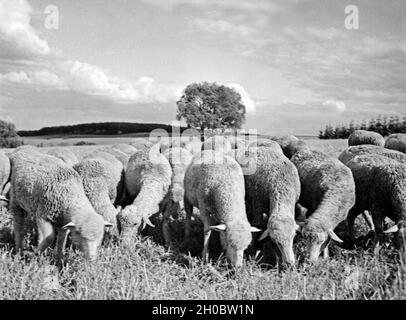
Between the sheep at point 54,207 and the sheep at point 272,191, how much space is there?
2773 mm

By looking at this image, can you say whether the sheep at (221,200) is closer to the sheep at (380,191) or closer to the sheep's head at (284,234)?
the sheep's head at (284,234)

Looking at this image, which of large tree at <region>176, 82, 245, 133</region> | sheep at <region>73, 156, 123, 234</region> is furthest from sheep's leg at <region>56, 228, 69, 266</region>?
large tree at <region>176, 82, 245, 133</region>

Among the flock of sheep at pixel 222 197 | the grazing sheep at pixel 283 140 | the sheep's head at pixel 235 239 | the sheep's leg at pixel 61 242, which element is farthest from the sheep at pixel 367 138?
the sheep's leg at pixel 61 242

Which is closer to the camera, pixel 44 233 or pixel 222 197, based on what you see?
pixel 44 233

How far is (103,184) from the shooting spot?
8977 millimetres

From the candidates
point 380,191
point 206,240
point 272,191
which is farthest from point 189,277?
point 380,191

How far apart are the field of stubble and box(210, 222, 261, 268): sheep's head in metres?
0.20

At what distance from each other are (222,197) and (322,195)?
191 cm

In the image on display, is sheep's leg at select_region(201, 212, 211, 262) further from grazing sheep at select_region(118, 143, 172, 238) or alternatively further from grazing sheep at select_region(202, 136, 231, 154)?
grazing sheep at select_region(202, 136, 231, 154)

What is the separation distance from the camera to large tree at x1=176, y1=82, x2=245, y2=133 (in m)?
32.3

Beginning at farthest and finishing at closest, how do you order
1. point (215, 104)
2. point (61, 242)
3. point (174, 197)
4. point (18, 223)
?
point (215, 104), point (174, 197), point (18, 223), point (61, 242)

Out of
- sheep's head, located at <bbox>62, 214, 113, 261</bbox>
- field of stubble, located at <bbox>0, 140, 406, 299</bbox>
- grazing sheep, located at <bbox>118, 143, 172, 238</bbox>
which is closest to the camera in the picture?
field of stubble, located at <bbox>0, 140, 406, 299</bbox>

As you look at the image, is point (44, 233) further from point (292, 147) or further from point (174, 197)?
point (292, 147)
